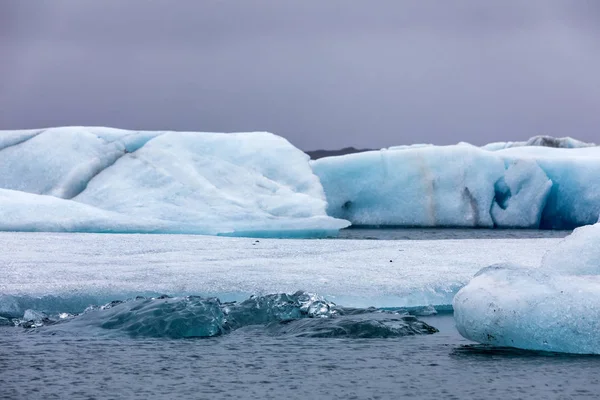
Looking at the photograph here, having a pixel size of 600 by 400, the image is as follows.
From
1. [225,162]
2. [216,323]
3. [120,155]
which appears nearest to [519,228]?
[225,162]

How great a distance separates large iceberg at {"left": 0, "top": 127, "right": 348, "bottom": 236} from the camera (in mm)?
10445

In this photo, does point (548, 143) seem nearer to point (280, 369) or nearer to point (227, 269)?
point (227, 269)

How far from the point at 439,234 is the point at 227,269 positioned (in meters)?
7.86

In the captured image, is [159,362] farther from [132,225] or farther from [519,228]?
[519,228]

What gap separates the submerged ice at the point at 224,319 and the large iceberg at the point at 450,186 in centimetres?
905

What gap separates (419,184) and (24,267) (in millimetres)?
8794

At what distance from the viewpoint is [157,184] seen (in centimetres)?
1188

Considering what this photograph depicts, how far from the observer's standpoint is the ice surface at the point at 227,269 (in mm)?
5559


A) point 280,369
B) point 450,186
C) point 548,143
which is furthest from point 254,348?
point 548,143

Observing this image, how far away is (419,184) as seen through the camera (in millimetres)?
14172

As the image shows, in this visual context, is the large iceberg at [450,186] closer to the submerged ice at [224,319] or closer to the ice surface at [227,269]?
the ice surface at [227,269]

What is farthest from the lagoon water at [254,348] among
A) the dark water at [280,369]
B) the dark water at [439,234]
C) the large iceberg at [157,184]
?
the dark water at [439,234]

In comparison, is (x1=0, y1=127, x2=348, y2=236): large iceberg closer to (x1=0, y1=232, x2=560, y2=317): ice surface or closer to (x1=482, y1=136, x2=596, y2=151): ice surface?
(x1=0, y1=232, x2=560, y2=317): ice surface

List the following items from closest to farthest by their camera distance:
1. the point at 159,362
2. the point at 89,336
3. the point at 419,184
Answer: the point at 159,362, the point at 89,336, the point at 419,184
